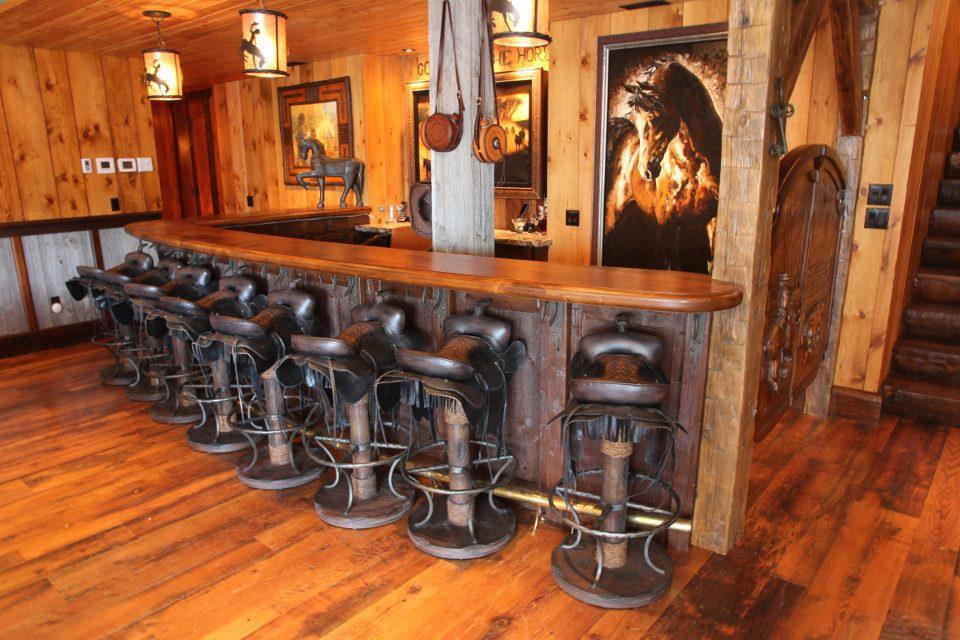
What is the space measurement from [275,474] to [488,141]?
1.80 meters

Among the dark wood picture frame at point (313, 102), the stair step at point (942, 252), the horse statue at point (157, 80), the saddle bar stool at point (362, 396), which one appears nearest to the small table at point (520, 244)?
the dark wood picture frame at point (313, 102)

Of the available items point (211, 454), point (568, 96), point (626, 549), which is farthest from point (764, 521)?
point (568, 96)

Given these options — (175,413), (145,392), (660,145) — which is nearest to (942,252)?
(660,145)

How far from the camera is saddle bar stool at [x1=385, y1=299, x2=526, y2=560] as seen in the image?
2.22m

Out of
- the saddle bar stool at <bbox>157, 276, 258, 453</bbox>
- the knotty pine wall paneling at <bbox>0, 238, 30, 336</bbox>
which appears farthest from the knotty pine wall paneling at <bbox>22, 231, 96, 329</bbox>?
the saddle bar stool at <bbox>157, 276, 258, 453</bbox>

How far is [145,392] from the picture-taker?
13.2ft

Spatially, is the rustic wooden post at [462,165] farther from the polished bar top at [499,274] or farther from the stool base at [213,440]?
the stool base at [213,440]

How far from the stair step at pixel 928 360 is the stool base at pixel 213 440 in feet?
12.3

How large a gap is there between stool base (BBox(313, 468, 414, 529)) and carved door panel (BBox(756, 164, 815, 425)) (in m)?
1.55

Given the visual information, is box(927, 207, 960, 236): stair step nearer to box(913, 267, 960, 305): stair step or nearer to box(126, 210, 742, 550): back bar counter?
box(913, 267, 960, 305): stair step

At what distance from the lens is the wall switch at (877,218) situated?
341cm

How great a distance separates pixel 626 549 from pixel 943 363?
8.65ft

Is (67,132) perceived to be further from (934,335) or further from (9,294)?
(934,335)

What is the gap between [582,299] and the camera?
6.72 feet
